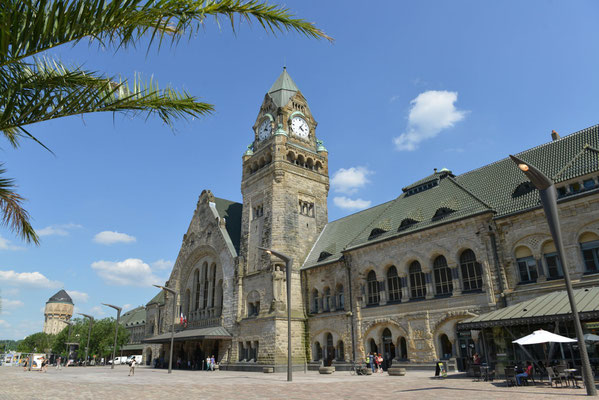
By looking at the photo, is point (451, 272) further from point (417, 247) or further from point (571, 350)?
point (571, 350)

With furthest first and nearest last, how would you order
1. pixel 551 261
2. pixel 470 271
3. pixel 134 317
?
pixel 134 317 < pixel 470 271 < pixel 551 261

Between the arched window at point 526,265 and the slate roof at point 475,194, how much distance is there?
2369mm

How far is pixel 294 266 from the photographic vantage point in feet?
130

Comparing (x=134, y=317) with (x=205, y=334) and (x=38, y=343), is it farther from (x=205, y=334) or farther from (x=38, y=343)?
(x=205, y=334)

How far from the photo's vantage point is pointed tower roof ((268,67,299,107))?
46.8m

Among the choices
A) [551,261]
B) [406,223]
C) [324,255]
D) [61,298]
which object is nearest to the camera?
[551,261]

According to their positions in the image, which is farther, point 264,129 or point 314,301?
point 264,129

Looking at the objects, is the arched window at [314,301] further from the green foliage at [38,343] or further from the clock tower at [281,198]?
the green foliage at [38,343]

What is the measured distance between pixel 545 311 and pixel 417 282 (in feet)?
35.0

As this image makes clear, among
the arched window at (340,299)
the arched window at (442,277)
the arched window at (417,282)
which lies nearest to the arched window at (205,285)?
the arched window at (340,299)

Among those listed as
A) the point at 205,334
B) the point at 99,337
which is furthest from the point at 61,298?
the point at 205,334

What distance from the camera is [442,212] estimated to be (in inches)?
1153

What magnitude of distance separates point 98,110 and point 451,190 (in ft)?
94.7

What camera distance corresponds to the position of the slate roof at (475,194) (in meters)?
24.7
